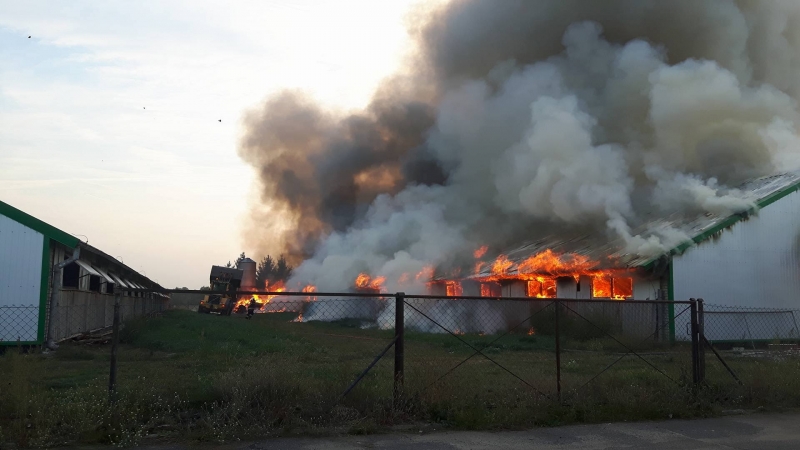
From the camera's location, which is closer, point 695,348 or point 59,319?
point 695,348

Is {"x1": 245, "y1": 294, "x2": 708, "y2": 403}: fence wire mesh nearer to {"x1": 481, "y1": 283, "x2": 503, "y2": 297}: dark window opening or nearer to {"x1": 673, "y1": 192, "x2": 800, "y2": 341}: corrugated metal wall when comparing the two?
{"x1": 673, "y1": 192, "x2": 800, "y2": 341}: corrugated metal wall

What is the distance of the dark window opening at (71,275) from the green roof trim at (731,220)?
17111 mm

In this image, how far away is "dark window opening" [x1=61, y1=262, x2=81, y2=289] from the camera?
17.7 metres

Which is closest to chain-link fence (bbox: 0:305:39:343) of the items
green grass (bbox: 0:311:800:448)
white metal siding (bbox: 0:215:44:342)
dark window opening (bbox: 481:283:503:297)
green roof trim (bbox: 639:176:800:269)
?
white metal siding (bbox: 0:215:44:342)

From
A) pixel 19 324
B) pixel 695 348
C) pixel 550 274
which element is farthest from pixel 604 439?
pixel 550 274

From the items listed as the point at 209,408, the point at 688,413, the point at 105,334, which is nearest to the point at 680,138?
the point at 688,413

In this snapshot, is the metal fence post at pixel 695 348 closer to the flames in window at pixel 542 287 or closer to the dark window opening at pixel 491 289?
the flames in window at pixel 542 287

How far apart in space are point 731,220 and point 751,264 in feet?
5.65

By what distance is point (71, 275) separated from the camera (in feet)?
60.1

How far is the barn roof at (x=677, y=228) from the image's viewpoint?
20453mm

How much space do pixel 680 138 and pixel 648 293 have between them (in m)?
11.6

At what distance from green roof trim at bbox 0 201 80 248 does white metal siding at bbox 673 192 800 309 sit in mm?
17693

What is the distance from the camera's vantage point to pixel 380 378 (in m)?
9.77

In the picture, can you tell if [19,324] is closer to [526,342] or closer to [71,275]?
[71,275]
